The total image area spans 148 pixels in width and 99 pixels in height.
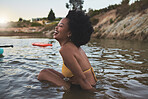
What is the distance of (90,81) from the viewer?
2.65 meters

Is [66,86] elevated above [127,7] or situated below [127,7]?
below

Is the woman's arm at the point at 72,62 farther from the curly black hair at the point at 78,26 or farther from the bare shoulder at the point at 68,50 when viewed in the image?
the curly black hair at the point at 78,26

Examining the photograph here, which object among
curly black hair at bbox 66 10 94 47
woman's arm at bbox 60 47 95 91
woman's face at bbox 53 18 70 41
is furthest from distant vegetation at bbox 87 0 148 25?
woman's arm at bbox 60 47 95 91

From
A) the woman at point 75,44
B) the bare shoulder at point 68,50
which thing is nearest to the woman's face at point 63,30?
the woman at point 75,44

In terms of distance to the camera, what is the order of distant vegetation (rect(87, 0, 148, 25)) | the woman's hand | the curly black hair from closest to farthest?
the curly black hair
the woman's hand
distant vegetation (rect(87, 0, 148, 25))

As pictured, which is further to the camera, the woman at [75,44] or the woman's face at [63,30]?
the woman's face at [63,30]

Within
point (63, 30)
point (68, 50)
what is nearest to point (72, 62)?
point (68, 50)

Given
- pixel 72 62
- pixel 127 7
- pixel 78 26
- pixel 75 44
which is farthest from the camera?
pixel 127 7

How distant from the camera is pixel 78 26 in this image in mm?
2422

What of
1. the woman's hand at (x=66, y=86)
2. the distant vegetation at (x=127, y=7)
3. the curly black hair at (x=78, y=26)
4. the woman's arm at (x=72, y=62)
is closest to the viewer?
the woman's arm at (x=72, y=62)

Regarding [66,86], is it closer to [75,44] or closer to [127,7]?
[75,44]

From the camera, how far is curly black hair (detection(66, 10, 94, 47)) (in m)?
2.42

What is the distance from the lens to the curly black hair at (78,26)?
242cm

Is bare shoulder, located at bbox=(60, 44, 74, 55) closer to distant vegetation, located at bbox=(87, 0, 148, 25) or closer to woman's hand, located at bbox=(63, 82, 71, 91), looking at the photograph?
woman's hand, located at bbox=(63, 82, 71, 91)
